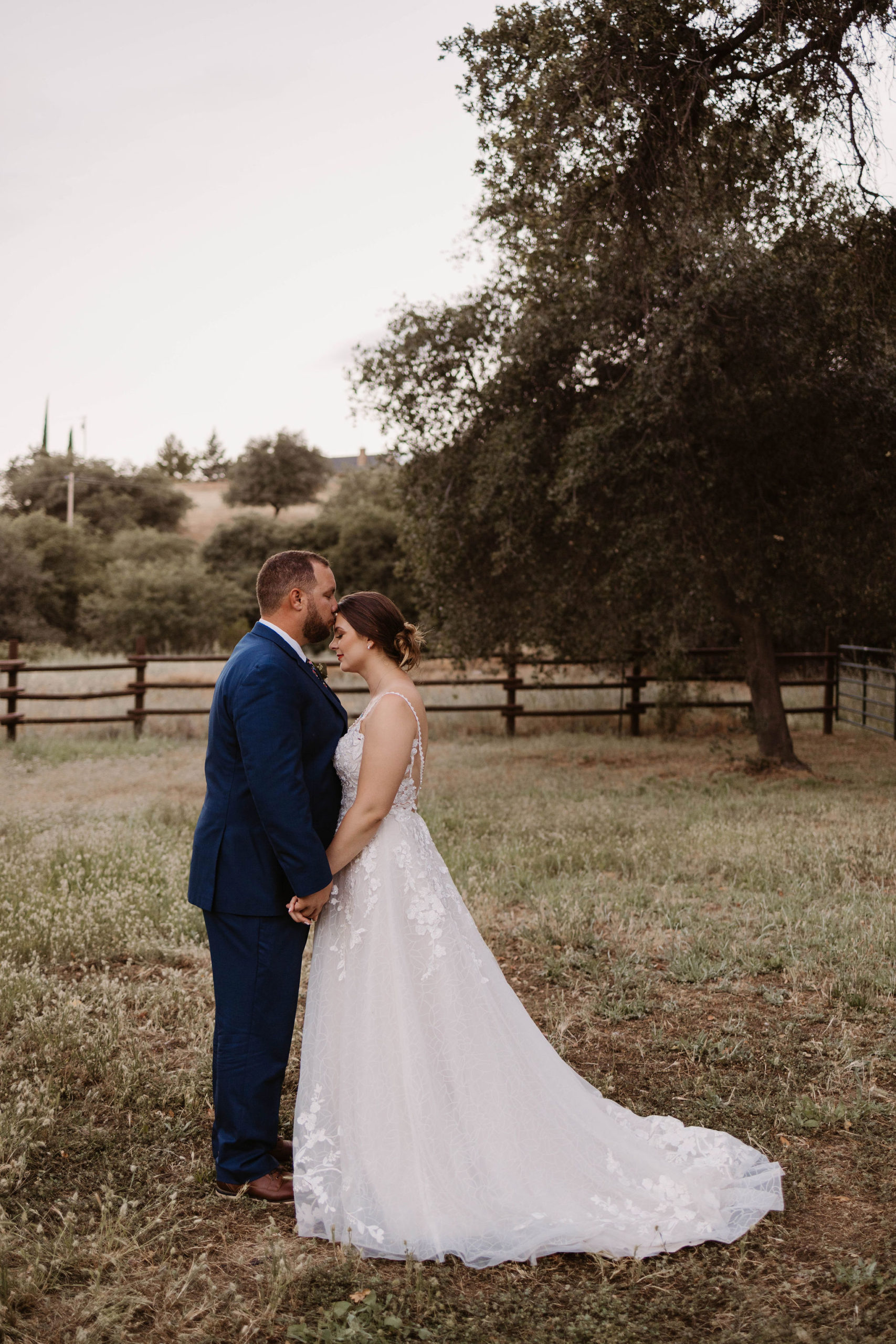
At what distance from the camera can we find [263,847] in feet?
11.6

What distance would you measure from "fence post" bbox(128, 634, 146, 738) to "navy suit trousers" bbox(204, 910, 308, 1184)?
14064 mm

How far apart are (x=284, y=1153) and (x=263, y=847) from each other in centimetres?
129

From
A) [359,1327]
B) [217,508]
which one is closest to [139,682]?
[359,1327]

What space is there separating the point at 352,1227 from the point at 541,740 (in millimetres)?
13480

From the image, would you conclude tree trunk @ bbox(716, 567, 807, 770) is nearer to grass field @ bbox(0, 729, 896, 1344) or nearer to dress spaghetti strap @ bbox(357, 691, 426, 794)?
grass field @ bbox(0, 729, 896, 1344)

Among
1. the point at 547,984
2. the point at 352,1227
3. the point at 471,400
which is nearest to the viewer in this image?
the point at 352,1227

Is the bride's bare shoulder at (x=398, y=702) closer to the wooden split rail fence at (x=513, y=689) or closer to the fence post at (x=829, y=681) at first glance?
the wooden split rail fence at (x=513, y=689)

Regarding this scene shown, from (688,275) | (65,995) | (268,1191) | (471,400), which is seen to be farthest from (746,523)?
(268,1191)

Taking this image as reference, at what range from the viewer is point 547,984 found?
5754mm

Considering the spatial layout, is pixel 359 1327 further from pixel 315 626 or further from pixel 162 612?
pixel 162 612

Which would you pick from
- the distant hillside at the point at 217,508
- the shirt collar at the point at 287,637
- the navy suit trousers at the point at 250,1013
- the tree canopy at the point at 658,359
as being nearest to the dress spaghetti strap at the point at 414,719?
the shirt collar at the point at 287,637

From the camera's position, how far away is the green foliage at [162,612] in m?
35.6

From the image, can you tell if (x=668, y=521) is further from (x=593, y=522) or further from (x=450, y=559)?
(x=450, y=559)

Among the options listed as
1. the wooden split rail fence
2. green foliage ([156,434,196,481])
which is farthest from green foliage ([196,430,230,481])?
the wooden split rail fence
